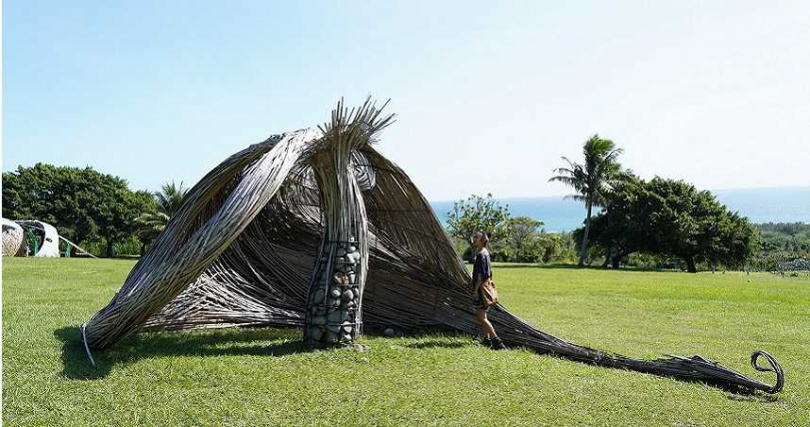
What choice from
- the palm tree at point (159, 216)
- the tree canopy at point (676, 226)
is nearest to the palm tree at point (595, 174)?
the tree canopy at point (676, 226)

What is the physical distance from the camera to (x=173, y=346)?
589 centimetres

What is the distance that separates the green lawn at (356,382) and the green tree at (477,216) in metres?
26.4

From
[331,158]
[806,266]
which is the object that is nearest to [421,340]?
[331,158]

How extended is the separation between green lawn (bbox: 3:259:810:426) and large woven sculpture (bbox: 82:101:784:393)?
24 centimetres

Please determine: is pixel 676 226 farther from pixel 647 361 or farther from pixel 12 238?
pixel 12 238

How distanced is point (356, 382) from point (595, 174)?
1092 inches

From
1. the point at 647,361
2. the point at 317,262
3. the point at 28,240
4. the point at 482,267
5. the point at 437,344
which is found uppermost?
the point at 482,267

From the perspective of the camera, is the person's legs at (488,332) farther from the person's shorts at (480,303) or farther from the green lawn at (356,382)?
the green lawn at (356,382)

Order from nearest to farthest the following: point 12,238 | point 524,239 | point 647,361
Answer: point 647,361 → point 12,238 → point 524,239

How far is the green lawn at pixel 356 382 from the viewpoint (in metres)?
4.21

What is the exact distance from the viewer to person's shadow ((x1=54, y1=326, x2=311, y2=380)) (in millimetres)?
5012

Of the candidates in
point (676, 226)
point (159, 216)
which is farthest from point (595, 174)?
point (159, 216)

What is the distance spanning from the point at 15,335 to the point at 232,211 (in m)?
2.67

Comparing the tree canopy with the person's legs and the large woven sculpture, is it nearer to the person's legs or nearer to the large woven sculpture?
the large woven sculpture
